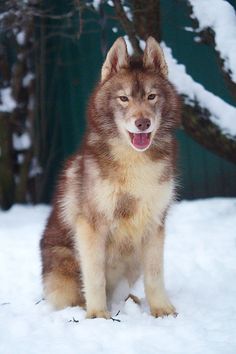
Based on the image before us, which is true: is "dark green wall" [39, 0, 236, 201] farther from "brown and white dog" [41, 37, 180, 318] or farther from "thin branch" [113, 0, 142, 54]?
"brown and white dog" [41, 37, 180, 318]

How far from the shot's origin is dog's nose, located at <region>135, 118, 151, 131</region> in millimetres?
3264

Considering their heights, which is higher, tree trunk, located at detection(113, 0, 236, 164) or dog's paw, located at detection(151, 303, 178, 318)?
tree trunk, located at detection(113, 0, 236, 164)

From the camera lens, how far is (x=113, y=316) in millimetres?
3475

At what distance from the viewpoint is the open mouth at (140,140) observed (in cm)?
332

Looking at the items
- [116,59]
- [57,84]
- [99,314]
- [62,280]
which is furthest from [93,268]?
[57,84]

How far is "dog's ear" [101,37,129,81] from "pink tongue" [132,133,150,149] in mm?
453

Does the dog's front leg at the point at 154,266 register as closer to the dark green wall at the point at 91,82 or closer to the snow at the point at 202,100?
the snow at the point at 202,100

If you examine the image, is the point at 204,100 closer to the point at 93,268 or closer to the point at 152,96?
the point at 152,96

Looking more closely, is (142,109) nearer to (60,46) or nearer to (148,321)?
(148,321)

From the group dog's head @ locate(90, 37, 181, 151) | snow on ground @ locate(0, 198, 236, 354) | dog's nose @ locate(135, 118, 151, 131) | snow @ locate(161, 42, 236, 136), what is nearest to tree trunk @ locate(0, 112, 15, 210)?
snow on ground @ locate(0, 198, 236, 354)

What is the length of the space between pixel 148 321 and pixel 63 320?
469 mm

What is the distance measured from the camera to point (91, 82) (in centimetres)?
712

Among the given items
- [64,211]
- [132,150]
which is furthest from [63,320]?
[132,150]

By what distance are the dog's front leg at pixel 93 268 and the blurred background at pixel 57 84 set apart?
8.52 ft
